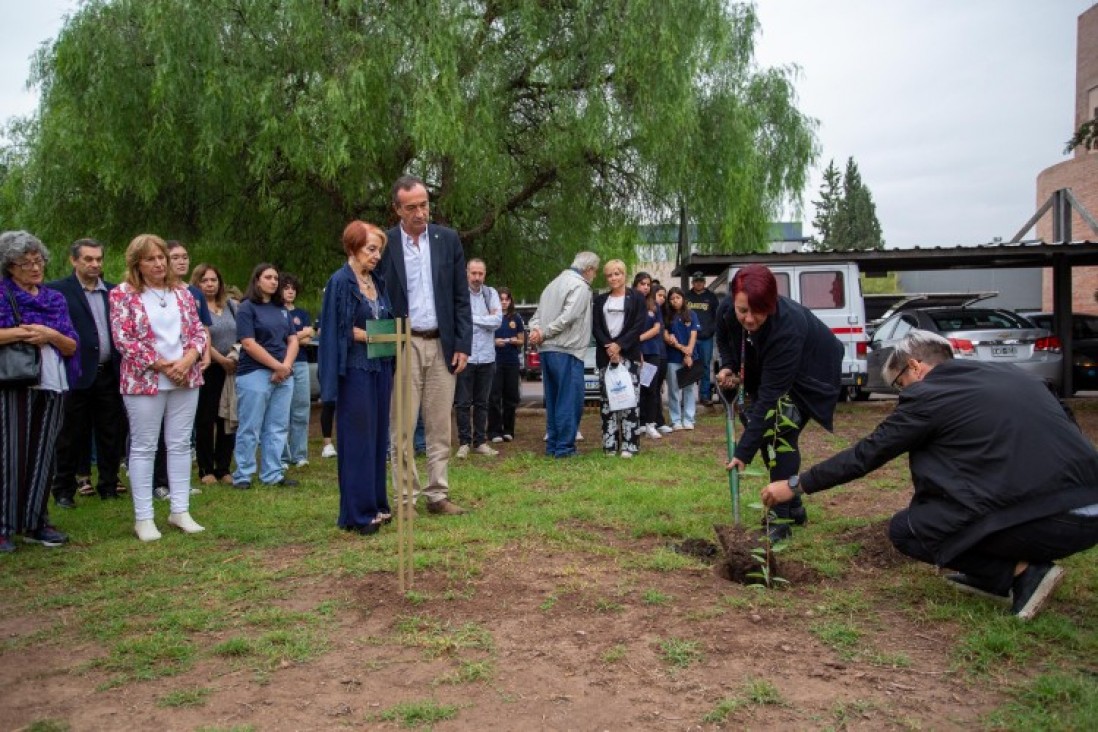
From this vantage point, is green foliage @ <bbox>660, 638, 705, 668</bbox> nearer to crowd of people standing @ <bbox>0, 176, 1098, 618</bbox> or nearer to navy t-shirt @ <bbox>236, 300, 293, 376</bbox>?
crowd of people standing @ <bbox>0, 176, 1098, 618</bbox>

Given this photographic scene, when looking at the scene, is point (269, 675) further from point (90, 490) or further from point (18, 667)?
point (90, 490)

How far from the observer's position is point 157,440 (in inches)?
241

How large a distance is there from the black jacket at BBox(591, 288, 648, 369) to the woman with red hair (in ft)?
11.1

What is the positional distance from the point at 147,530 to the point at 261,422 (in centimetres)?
219

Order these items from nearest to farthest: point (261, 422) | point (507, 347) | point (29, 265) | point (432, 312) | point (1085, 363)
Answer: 1. point (29, 265)
2. point (432, 312)
3. point (261, 422)
4. point (507, 347)
5. point (1085, 363)

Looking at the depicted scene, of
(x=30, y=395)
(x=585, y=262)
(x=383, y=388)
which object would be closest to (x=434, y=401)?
(x=383, y=388)

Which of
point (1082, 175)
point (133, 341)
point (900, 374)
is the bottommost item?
point (900, 374)

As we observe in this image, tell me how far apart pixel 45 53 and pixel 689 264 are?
10450 mm

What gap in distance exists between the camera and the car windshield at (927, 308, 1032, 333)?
48.0 ft

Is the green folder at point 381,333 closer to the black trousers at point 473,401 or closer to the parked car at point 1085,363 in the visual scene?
the black trousers at point 473,401

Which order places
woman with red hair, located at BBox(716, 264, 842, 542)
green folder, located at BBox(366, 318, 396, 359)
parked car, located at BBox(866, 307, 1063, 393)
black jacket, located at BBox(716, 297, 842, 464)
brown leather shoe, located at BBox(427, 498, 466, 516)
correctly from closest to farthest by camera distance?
green folder, located at BBox(366, 318, 396, 359)
woman with red hair, located at BBox(716, 264, 842, 542)
black jacket, located at BBox(716, 297, 842, 464)
brown leather shoe, located at BBox(427, 498, 466, 516)
parked car, located at BBox(866, 307, 1063, 393)

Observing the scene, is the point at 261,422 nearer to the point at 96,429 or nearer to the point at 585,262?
the point at 96,429

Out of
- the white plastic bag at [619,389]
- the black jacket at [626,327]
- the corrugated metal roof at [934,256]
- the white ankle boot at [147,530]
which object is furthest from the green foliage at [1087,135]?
the white ankle boot at [147,530]

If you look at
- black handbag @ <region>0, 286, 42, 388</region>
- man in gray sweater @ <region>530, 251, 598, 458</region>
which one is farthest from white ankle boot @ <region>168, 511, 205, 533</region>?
man in gray sweater @ <region>530, 251, 598, 458</region>
